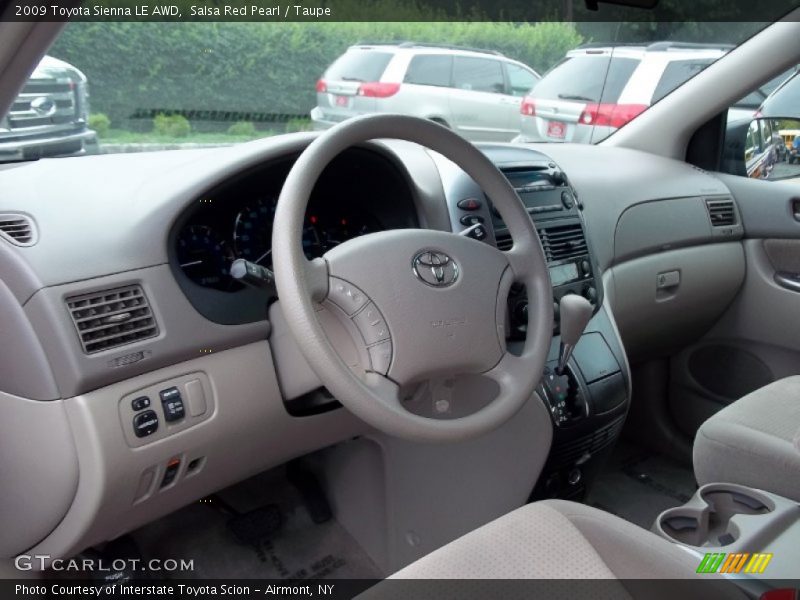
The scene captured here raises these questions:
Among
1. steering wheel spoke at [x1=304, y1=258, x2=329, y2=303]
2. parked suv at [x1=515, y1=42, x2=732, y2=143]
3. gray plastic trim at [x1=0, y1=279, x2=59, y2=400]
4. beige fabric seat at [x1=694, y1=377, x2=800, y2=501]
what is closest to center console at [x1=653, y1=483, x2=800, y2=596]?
beige fabric seat at [x1=694, y1=377, x2=800, y2=501]

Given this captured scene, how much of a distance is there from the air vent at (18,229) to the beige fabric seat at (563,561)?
0.88 m

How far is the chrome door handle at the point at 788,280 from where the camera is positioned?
8.59 ft

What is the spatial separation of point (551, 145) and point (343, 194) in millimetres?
1117

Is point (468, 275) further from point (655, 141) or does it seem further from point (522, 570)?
point (655, 141)

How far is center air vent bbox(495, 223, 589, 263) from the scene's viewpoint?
2.00 metres

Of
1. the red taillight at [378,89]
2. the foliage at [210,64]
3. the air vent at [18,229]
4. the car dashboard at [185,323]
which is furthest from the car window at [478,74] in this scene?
the air vent at [18,229]

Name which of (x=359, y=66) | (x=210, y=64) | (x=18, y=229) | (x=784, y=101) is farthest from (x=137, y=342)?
(x=784, y=101)

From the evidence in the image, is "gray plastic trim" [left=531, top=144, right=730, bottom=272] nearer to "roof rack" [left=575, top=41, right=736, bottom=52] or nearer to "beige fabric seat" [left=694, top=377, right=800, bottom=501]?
"roof rack" [left=575, top=41, right=736, bottom=52]

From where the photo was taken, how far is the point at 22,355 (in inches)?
54.6

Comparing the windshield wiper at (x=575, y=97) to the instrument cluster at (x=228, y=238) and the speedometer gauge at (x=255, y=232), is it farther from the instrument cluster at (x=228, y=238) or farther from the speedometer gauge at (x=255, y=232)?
the speedometer gauge at (x=255, y=232)

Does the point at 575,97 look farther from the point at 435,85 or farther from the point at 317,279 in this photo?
the point at 317,279

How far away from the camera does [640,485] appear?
8.63 ft

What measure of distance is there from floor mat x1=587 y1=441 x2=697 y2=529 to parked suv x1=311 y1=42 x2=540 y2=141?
1.22 meters

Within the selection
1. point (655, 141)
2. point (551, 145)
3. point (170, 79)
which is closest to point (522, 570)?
point (170, 79)
